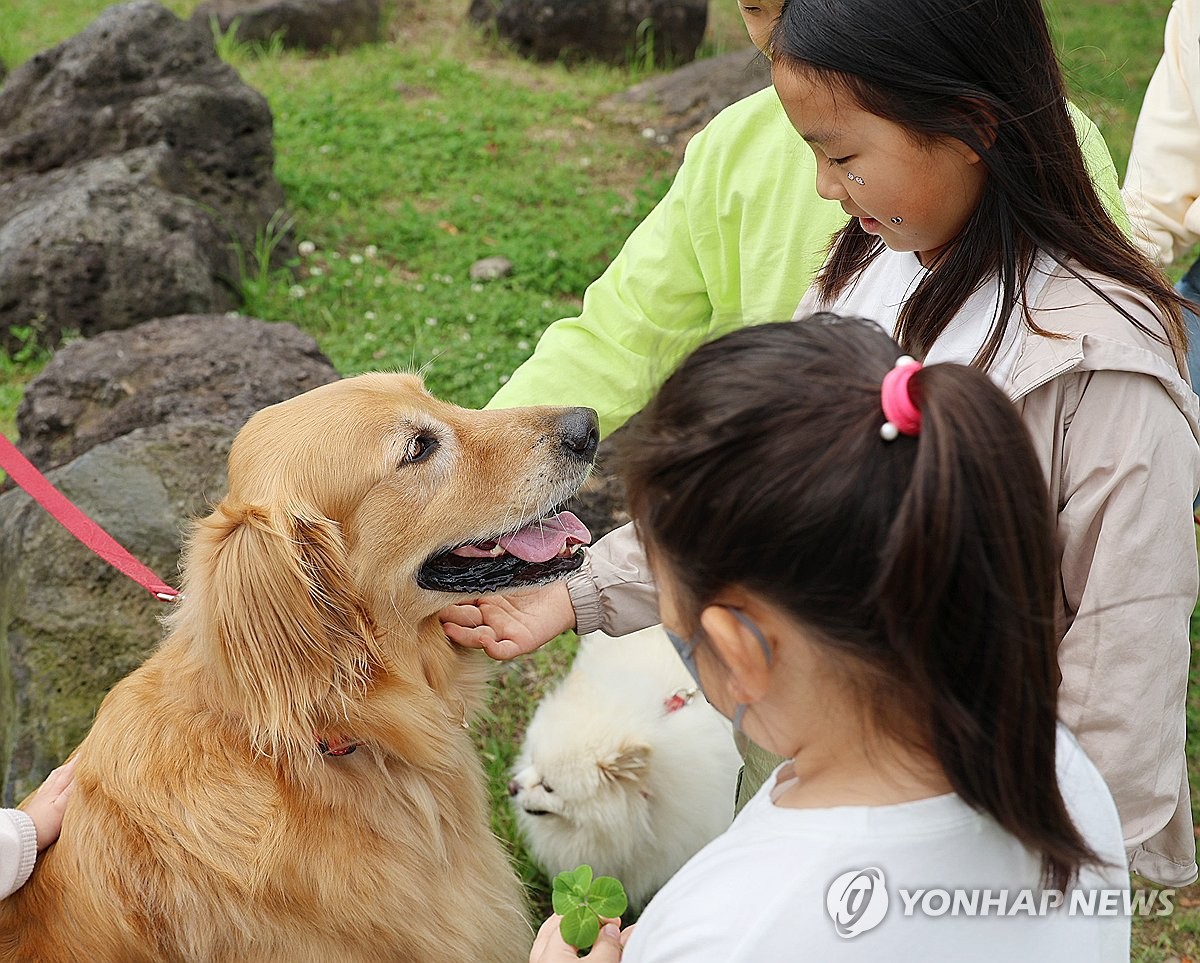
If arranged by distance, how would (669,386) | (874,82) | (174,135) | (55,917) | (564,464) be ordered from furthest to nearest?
(174,135), (564,464), (55,917), (874,82), (669,386)

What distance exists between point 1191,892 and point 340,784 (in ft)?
8.74

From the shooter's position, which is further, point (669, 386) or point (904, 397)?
point (669, 386)

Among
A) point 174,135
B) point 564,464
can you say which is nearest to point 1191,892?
point 564,464

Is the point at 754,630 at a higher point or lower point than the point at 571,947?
higher

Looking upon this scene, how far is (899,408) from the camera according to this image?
1.20 meters

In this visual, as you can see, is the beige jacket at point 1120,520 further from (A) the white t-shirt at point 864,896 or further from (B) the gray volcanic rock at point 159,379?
(B) the gray volcanic rock at point 159,379

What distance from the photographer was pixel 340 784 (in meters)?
2.41

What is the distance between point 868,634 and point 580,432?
5.17ft

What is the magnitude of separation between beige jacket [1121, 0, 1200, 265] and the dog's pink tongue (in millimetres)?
2269

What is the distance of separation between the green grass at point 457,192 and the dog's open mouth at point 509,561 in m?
1.27

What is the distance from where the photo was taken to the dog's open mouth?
261cm

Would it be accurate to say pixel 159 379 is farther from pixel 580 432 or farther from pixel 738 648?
pixel 738 648

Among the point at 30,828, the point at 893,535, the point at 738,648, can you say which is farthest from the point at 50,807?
the point at 893,535

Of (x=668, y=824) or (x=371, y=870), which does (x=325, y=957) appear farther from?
(x=668, y=824)
